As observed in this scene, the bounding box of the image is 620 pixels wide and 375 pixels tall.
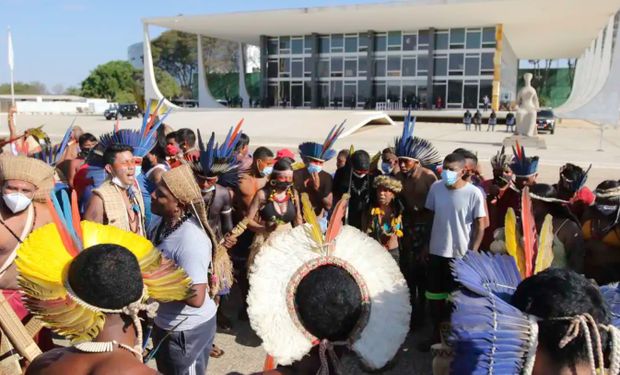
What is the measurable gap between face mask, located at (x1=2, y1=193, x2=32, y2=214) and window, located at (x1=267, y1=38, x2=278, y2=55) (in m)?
48.0

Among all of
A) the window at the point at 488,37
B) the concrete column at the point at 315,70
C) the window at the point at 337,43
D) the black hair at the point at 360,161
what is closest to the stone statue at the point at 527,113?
the black hair at the point at 360,161

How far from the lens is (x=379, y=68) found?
151ft

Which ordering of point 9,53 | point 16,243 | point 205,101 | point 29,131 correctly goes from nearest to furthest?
point 16,243 < point 29,131 < point 9,53 < point 205,101

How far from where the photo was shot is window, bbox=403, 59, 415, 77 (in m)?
44.5

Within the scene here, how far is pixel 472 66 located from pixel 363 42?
9.52 meters

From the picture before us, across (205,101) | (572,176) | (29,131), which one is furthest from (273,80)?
(572,176)

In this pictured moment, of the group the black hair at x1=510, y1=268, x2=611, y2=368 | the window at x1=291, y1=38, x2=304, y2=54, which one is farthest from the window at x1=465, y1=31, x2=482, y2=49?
the black hair at x1=510, y1=268, x2=611, y2=368

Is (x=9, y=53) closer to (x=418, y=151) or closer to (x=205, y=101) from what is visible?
(x=418, y=151)

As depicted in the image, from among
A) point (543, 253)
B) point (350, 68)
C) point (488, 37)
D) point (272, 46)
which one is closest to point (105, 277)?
point (543, 253)

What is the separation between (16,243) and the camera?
344cm

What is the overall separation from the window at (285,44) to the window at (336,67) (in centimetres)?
463

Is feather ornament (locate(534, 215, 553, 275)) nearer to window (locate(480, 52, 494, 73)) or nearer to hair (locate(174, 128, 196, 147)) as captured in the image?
hair (locate(174, 128, 196, 147))

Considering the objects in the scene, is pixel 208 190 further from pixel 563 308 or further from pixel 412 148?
pixel 563 308

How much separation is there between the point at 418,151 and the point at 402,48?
41341mm
